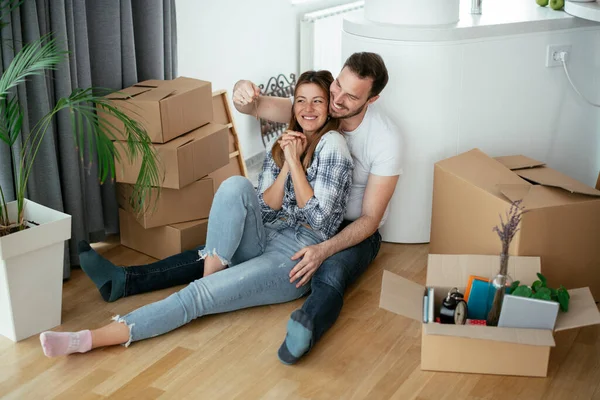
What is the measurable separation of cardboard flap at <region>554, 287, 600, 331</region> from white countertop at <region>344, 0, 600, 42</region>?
3.42 feet

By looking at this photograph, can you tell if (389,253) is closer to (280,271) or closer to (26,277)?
(280,271)

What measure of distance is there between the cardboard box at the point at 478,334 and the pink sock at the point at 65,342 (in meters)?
0.85

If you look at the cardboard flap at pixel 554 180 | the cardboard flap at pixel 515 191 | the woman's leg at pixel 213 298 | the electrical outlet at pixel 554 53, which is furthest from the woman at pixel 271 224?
the electrical outlet at pixel 554 53

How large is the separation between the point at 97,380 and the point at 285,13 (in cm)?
239

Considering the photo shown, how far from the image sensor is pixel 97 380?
2.19 m

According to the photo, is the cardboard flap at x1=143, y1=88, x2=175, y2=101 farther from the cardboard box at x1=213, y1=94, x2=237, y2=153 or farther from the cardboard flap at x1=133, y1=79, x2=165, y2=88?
the cardboard box at x1=213, y1=94, x2=237, y2=153

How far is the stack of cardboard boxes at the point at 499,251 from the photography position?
2184 mm

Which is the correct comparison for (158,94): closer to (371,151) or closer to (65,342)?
(371,151)

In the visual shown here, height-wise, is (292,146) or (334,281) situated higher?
(292,146)

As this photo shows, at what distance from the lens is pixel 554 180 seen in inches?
103

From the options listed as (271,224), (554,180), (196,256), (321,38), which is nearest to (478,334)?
(554,180)

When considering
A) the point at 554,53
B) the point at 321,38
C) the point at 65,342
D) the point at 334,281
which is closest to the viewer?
the point at 65,342

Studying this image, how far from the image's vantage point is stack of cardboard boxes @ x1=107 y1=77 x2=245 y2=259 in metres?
2.71

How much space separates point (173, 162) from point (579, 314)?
4.53 ft
